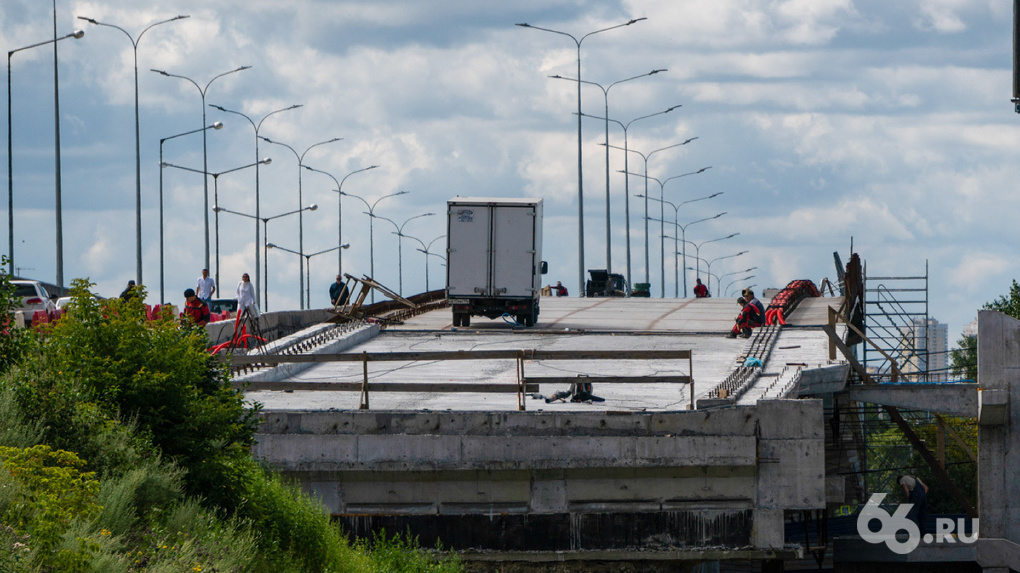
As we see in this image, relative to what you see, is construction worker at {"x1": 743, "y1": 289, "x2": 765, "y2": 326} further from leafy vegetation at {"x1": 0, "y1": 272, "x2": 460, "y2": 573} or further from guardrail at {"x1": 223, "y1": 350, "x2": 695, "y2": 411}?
leafy vegetation at {"x1": 0, "y1": 272, "x2": 460, "y2": 573}

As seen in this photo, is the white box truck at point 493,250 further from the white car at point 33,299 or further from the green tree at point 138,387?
the green tree at point 138,387

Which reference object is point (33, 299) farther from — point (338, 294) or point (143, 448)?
point (143, 448)

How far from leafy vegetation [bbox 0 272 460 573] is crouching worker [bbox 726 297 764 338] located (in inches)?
761

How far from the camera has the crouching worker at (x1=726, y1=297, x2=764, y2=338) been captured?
104 feet

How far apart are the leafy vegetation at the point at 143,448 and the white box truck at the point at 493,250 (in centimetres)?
2081

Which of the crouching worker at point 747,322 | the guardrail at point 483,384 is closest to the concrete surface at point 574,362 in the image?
the crouching worker at point 747,322

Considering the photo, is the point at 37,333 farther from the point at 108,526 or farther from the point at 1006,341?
the point at 1006,341

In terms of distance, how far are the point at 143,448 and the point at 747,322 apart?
873 inches

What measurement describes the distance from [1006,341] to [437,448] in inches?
394

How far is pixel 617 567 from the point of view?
656 inches

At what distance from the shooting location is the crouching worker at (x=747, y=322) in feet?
104

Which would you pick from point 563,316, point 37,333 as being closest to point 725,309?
point 563,316

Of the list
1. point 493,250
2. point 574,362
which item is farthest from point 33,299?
point 574,362

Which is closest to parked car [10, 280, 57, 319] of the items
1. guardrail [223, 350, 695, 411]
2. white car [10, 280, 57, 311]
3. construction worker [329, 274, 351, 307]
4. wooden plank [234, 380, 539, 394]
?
white car [10, 280, 57, 311]
